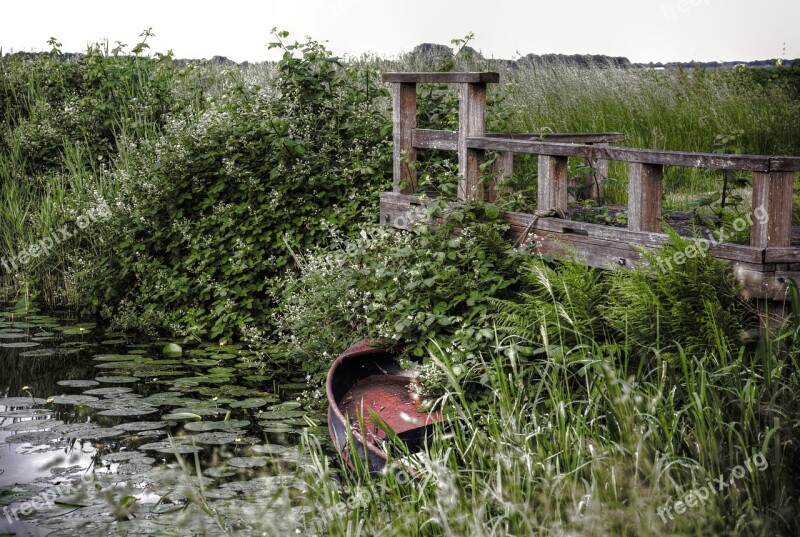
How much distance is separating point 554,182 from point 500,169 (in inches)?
28.7

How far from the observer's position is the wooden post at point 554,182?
6.49 metres

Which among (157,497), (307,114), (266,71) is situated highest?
Answer: (266,71)

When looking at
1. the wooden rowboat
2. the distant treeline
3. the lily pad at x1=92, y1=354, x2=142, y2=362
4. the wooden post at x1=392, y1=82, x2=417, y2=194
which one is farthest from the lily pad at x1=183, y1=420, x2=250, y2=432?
the distant treeline

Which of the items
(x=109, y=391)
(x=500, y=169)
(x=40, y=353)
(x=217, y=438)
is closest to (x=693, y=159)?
(x=500, y=169)

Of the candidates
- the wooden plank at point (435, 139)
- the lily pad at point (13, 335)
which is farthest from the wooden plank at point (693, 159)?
the lily pad at point (13, 335)

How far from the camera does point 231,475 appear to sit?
5371mm

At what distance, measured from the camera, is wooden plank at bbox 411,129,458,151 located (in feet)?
24.1

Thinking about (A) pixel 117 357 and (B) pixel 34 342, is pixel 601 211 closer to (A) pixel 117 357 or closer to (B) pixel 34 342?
(A) pixel 117 357

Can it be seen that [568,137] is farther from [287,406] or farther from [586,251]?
[287,406]

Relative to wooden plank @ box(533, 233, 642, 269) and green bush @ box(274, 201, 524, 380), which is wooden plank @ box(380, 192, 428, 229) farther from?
wooden plank @ box(533, 233, 642, 269)

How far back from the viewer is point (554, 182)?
6516mm

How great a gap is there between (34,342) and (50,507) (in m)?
3.99

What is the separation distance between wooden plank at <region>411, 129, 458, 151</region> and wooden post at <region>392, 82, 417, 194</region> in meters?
0.05

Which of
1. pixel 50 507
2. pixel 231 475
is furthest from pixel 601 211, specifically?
pixel 50 507
